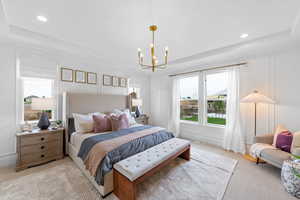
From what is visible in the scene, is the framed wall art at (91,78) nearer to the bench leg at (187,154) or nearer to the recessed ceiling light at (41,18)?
the recessed ceiling light at (41,18)

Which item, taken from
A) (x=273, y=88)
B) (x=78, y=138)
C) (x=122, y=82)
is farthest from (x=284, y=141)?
(x=122, y=82)

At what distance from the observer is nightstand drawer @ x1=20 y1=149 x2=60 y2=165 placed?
7.55 ft

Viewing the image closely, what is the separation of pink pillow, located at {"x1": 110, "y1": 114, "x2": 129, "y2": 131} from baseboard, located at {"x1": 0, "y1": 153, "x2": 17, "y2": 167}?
208 cm

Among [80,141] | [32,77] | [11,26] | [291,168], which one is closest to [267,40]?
[291,168]

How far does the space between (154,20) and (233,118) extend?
10.3ft

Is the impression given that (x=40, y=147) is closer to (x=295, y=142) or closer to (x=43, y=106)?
(x=43, y=106)

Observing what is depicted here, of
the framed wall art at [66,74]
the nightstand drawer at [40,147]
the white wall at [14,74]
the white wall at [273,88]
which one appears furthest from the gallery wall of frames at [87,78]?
the white wall at [273,88]

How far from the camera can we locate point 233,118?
3.24 m

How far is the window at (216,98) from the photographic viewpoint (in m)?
3.64

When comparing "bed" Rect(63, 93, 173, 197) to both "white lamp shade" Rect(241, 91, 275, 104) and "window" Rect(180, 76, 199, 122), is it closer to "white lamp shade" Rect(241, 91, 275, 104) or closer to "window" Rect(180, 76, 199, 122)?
"window" Rect(180, 76, 199, 122)

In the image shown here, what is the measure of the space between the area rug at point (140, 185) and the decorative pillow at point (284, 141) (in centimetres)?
91

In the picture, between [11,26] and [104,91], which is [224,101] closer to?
[104,91]

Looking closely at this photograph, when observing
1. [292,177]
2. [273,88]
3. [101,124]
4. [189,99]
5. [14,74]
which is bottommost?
[292,177]

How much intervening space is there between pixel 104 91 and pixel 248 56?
13.6 ft
